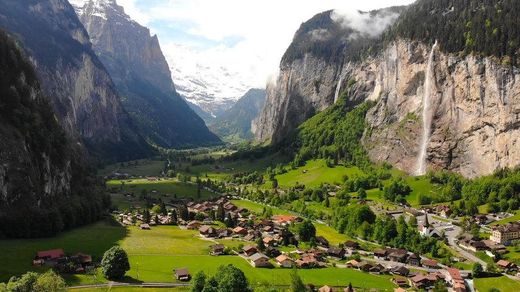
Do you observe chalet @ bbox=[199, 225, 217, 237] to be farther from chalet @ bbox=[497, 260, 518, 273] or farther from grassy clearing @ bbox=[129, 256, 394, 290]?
chalet @ bbox=[497, 260, 518, 273]

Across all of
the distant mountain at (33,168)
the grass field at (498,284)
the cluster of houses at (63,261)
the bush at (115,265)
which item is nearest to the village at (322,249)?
the grass field at (498,284)

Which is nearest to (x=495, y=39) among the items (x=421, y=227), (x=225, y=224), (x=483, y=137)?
(x=483, y=137)

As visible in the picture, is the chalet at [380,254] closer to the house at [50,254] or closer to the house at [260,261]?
the house at [260,261]

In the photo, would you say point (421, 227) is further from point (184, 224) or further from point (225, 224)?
point (184, 224)

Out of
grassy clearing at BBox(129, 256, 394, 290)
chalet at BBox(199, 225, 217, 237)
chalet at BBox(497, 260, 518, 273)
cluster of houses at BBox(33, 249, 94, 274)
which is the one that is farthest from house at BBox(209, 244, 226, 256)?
chalet at BBox(497, 260, 518, 273)

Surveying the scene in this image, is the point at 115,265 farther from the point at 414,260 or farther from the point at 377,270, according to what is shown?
the point at 414,260
